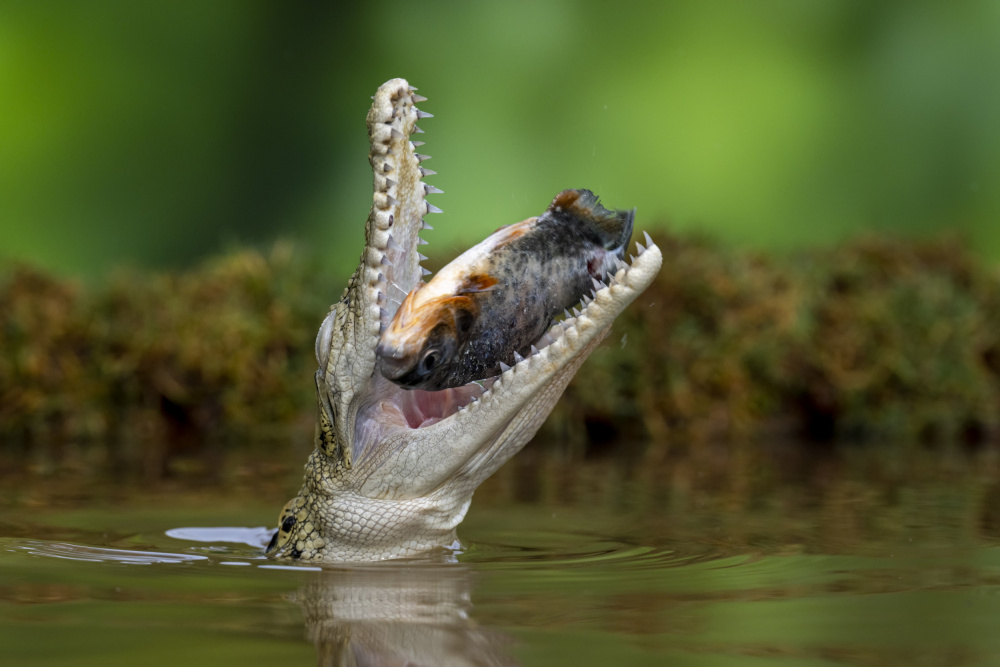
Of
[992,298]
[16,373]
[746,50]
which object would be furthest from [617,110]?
[16,373]

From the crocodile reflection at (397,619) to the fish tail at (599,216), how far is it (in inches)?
27.9

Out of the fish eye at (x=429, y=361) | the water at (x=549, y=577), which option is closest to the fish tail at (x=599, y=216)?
the fish eye at (x=429, y=361)

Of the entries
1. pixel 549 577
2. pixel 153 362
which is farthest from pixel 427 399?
pixel 153 362

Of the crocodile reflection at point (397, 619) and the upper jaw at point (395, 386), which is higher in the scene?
the upper jaw at point (395, 386)

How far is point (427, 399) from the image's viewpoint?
105 inches

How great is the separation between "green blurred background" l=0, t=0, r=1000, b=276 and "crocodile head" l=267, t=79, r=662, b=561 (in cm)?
704

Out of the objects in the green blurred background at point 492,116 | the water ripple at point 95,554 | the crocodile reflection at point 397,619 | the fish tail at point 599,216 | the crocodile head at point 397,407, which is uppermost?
the green blurred background at point 492,116

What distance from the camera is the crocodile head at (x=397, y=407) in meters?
2.34

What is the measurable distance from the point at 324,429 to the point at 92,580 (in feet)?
1.85

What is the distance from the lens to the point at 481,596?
2137mm

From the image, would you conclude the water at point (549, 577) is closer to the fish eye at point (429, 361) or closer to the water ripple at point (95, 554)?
the water ripple at point (95, 554)

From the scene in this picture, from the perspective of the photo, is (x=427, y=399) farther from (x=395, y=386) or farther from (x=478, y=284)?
(x=478, y=284)

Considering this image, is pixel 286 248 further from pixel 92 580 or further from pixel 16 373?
pixel 92 580

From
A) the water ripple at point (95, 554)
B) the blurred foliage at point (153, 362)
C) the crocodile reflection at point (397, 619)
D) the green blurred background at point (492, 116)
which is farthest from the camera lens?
the green blurred background at point (492, 116)
